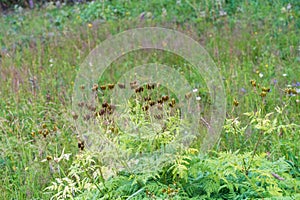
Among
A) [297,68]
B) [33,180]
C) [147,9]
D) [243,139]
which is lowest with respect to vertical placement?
[33,180]

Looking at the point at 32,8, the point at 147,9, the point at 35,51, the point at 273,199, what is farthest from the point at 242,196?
the point at 32,8

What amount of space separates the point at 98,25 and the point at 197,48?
178cm

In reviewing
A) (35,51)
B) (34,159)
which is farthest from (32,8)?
(34,159)

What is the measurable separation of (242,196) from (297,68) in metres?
3.07

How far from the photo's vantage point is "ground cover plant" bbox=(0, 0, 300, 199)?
238 centimetres

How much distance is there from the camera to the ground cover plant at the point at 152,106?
2.38 m

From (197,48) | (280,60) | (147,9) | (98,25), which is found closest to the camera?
(280,60)

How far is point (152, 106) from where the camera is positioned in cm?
267

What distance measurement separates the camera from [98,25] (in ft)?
23.5

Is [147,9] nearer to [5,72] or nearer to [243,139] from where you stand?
[5,72]

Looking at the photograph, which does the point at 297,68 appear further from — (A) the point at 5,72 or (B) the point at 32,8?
(B) the point at 32,8

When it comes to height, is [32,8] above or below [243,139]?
above

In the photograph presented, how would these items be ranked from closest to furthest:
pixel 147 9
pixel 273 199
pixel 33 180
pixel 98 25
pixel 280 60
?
pixel 273 199 < pixel 33 180 < pixel 280 60 < pixel 98 25 < pixel 147 9

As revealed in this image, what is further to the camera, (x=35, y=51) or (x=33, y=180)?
(x=35, y=51)
